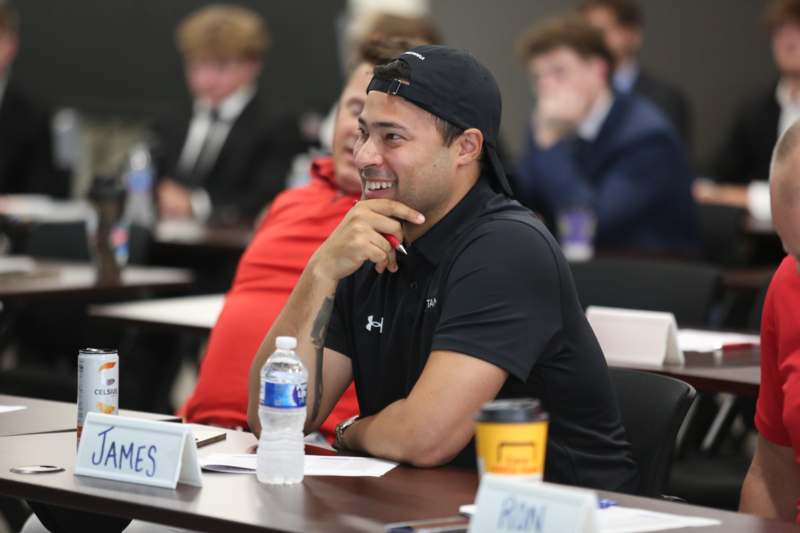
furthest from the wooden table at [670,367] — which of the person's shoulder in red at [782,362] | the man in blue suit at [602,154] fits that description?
the man in blue suit at [602,154]

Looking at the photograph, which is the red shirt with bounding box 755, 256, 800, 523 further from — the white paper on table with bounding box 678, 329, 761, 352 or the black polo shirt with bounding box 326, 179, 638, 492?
the white paper on table with bounding box 678, 329, 761, 352

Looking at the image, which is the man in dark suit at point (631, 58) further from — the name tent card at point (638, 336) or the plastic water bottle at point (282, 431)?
the plastic water bottle at point (282, 431)

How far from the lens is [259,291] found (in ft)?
10.5

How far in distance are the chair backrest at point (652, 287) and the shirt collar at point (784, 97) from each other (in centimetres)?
361

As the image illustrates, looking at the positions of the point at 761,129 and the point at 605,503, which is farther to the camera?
the point at 761,129

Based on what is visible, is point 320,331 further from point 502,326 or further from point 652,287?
point 652,287

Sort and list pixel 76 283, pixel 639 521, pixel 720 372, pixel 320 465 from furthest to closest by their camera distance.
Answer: pixel 76 283
pixel 720 372
pixel 320 465
pixel 639 521

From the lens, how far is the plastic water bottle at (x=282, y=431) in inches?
79.3

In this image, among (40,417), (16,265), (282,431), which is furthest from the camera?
(16,265)

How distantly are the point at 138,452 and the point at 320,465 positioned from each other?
0.94 ft

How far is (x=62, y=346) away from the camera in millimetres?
5137

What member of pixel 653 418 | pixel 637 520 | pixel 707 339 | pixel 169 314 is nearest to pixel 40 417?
pixel 653 418

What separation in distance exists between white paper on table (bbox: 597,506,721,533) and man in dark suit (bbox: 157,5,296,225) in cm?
519

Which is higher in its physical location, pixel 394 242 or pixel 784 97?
pixel 784 97
